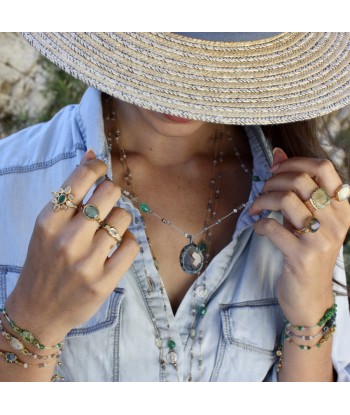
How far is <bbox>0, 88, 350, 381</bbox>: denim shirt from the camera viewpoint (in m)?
1.18

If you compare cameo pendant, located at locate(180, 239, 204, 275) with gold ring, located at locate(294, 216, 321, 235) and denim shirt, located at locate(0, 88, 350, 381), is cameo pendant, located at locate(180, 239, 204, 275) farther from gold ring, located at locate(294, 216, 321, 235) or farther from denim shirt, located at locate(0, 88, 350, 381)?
gold ring, located at locate(294, 216, 321, 235)

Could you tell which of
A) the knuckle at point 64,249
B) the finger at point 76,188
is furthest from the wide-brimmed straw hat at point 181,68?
the knuckle at point 64,249

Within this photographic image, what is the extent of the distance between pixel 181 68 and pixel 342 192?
40 centimetres

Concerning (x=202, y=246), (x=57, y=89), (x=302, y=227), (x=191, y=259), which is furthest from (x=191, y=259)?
(x=57, y=89)

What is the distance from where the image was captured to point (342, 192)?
3.52 ft

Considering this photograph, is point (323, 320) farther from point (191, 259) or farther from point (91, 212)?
point (91, 212)

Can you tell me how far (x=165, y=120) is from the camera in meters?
1.07

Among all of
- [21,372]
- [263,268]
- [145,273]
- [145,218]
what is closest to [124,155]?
[145,218]

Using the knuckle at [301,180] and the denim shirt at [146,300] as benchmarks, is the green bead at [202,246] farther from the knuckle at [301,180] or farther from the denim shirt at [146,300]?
the knuckle at [301,180]

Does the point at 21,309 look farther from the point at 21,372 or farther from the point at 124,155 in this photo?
the point at 124,155

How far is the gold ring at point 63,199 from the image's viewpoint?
2.91 ft

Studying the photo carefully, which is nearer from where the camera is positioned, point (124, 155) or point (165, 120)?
point (165, 120)

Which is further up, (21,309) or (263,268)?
(263,268)
